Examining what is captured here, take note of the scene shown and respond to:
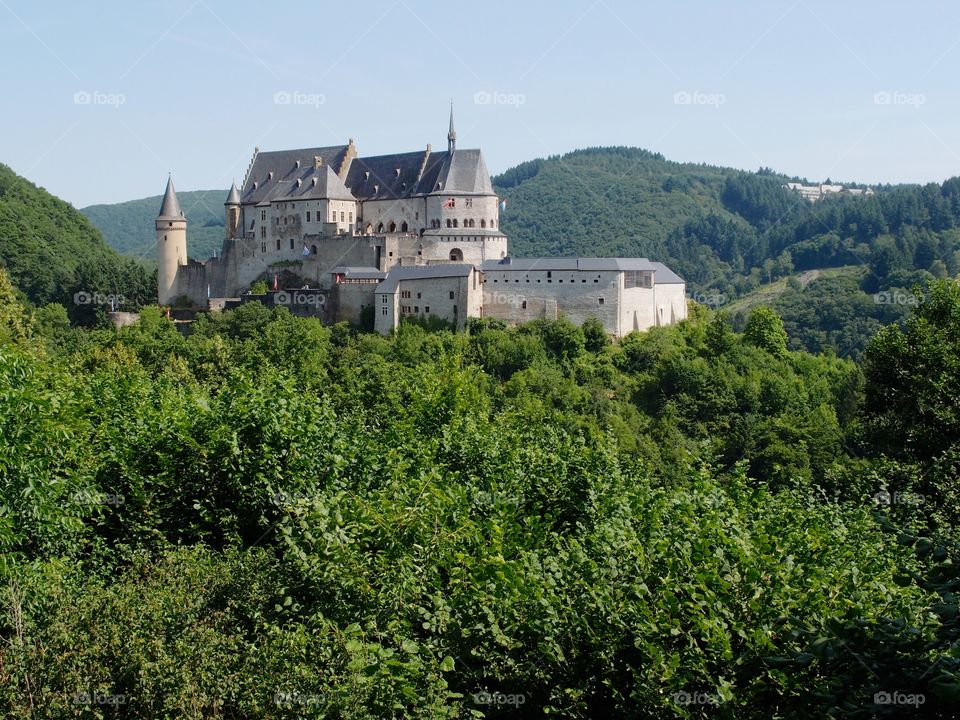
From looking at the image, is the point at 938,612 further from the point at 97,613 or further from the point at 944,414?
the point at 944,414

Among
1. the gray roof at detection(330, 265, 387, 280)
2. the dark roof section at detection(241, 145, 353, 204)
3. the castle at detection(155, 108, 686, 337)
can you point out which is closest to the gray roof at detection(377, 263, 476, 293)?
the castle at detection(155, 108, 686, 337)

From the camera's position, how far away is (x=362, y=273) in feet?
210

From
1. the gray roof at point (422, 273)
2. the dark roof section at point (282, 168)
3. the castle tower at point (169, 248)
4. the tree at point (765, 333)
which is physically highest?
the dark roof section at point (282, 168)

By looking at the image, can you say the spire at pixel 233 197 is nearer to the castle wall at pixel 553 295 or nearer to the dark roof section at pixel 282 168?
the dark roof section at pixel 282 168

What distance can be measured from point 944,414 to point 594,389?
3151 centimetres

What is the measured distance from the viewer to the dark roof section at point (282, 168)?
2859 inches

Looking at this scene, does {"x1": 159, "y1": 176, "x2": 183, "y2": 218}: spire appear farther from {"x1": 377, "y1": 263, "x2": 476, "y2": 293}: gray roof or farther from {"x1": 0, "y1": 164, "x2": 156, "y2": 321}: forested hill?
{"x1": 377, "y1": 263, "x2": 476, "y2": 293}: gray roof

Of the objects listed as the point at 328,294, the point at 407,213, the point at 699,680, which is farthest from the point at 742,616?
the point at 407,213

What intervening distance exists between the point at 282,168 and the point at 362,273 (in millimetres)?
15056

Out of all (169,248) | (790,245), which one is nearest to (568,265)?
(169,248)

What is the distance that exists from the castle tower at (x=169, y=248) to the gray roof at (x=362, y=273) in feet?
44.7

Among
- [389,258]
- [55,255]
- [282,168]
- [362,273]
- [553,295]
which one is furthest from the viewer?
[55,255]

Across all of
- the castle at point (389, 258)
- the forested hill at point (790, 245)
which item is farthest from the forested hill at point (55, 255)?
the forested hill at point (790, 245)

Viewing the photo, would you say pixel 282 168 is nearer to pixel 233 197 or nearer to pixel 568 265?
pixel 233 197
